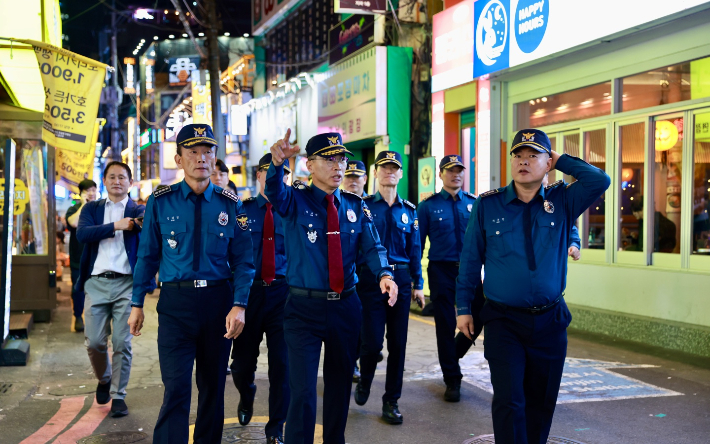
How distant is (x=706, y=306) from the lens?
9.21m

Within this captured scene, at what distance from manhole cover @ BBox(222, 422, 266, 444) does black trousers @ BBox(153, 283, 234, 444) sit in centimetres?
→ 76

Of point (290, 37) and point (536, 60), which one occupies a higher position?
point (290, 37)

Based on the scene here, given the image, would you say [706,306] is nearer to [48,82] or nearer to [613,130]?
[613,130]

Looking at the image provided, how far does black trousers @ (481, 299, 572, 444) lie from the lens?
4402 millimetres

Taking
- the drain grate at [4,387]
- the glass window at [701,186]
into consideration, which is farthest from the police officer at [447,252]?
the drain grate at [4,387]

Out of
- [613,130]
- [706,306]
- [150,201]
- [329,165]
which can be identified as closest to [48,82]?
[150,201]

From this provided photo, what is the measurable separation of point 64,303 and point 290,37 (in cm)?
1512

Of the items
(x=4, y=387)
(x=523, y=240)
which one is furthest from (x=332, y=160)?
(x=4, y=387)

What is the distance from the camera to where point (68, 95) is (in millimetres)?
11445

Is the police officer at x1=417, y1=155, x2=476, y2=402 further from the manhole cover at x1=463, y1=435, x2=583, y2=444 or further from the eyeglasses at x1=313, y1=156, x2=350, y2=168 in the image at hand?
the eyeglasses at x1=313, y1=156, x2=350, y2=168

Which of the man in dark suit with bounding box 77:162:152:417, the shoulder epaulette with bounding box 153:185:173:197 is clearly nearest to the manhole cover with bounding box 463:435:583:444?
the shoulder epaulette with bounding box 153:185:173:197

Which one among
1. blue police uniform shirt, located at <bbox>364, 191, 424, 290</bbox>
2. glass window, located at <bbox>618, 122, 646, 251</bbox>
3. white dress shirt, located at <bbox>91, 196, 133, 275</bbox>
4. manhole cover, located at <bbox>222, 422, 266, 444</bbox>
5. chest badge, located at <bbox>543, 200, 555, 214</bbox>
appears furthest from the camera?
glass window, located at <bbox>618, 122, 646, 251</bbox>

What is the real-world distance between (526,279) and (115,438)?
3.60 metres

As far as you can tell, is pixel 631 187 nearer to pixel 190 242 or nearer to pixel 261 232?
pixel 261 232
